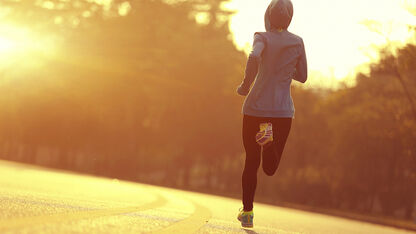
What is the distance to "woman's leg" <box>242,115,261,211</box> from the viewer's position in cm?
640

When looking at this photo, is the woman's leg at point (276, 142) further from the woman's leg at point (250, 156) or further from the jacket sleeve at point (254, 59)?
the jacket sleeve at point (254, 59)

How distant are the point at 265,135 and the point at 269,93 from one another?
1.37ft

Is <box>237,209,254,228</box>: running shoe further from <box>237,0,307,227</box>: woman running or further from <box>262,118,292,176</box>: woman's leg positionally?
<box>262,118,292,176</box>: woman's leg

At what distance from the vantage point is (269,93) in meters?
6.38

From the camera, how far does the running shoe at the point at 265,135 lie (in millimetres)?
6234

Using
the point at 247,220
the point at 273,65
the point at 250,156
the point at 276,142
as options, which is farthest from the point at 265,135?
the point at 247,220

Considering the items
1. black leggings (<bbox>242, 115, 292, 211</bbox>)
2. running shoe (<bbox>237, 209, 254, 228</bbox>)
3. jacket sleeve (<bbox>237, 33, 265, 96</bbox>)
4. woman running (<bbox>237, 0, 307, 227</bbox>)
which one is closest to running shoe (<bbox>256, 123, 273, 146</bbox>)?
woman running (<bbox>237, 0, 307, 227</bbox>)

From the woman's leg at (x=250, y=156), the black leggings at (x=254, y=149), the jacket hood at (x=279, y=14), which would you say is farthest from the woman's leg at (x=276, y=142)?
the jacket hood at (x=279, y=14)

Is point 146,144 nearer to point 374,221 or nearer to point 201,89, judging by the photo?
point 201,89

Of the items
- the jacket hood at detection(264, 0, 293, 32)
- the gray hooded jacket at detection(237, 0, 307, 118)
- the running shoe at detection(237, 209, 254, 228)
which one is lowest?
the running shoe at detection(237, 209, 254, 228)

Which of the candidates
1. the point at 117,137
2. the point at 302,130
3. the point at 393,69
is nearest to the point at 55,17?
the point at 117,137

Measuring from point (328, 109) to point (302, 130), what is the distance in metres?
3.23

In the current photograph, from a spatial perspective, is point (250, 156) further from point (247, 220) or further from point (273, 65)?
point (273, 65)

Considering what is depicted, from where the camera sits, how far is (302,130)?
145 ft
